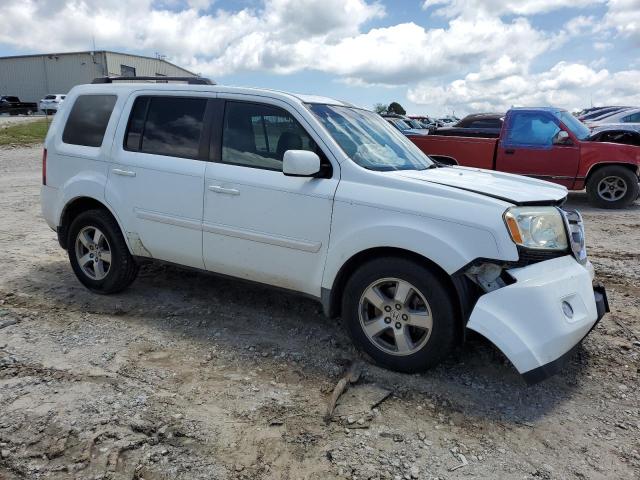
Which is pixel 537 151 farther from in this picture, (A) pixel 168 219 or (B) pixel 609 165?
(A) pixel 168 219

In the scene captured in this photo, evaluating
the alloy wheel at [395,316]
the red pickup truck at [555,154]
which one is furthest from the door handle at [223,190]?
the red pickup truck at [555,154]

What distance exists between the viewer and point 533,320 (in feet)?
9.91

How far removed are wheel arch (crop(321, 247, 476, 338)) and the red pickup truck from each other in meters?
6.92

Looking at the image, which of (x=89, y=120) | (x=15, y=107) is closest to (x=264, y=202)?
(x=89, y=120)

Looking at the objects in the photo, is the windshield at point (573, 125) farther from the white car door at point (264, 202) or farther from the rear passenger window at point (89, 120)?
the rear passenger window at point (89, 120)

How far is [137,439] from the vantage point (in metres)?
2.81

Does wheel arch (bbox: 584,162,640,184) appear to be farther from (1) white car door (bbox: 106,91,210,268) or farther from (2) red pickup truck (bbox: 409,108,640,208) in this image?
(1) white car door (bbox: 106,91,210,268)

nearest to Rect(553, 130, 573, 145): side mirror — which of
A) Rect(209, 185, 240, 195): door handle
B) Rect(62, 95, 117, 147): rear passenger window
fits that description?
Rect(209, 185, 240, 195): door handle

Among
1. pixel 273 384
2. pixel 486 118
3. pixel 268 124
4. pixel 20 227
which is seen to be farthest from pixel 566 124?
pixel 20 227

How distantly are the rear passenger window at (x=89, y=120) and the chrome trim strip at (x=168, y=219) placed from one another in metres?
0.83

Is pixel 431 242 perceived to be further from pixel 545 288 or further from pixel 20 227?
pixel 20 227

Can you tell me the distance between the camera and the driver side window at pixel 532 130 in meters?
9.79

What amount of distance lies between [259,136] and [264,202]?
0.54 metres

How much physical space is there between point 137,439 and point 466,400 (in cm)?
192
